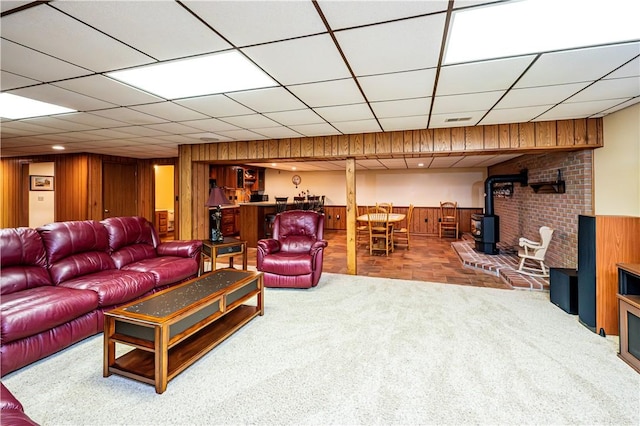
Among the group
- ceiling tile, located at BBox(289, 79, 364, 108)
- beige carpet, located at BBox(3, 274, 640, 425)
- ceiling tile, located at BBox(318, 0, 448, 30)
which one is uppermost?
ceiling tile, located at BBox(289, 79, 364, 108)

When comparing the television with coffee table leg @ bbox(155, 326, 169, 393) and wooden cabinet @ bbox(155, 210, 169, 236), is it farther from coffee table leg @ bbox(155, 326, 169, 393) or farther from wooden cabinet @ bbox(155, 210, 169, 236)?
wooden cabinet @ bbox(155, 210, 169, 236)

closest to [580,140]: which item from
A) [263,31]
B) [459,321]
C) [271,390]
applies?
[459,321]

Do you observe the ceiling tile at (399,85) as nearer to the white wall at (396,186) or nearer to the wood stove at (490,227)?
the wood stove at (490,227)

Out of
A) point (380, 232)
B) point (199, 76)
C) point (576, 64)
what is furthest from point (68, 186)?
point (576, 64)

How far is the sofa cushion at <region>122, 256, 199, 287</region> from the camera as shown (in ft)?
10.3

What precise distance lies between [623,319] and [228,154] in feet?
17.6

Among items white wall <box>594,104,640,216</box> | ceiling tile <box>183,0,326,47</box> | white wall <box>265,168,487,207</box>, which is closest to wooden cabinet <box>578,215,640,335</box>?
white wall <box>594,104,640,216</box>

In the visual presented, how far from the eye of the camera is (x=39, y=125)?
396 cm

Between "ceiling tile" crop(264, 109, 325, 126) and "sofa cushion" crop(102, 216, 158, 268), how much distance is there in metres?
2.19

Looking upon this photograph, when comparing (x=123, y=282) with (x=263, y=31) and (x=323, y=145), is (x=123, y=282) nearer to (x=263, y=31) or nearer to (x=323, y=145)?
(x=263, y=31)

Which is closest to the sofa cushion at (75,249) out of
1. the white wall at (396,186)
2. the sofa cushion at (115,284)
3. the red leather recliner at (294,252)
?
the sofa cushion at (115,284)

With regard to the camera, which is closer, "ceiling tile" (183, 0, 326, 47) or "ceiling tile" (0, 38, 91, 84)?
"ceiling tile" (183, 0, 326, 47)

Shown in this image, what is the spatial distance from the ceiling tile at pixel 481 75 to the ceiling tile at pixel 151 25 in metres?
1.72

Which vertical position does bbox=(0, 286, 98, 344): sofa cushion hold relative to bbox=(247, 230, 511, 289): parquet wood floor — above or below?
above
